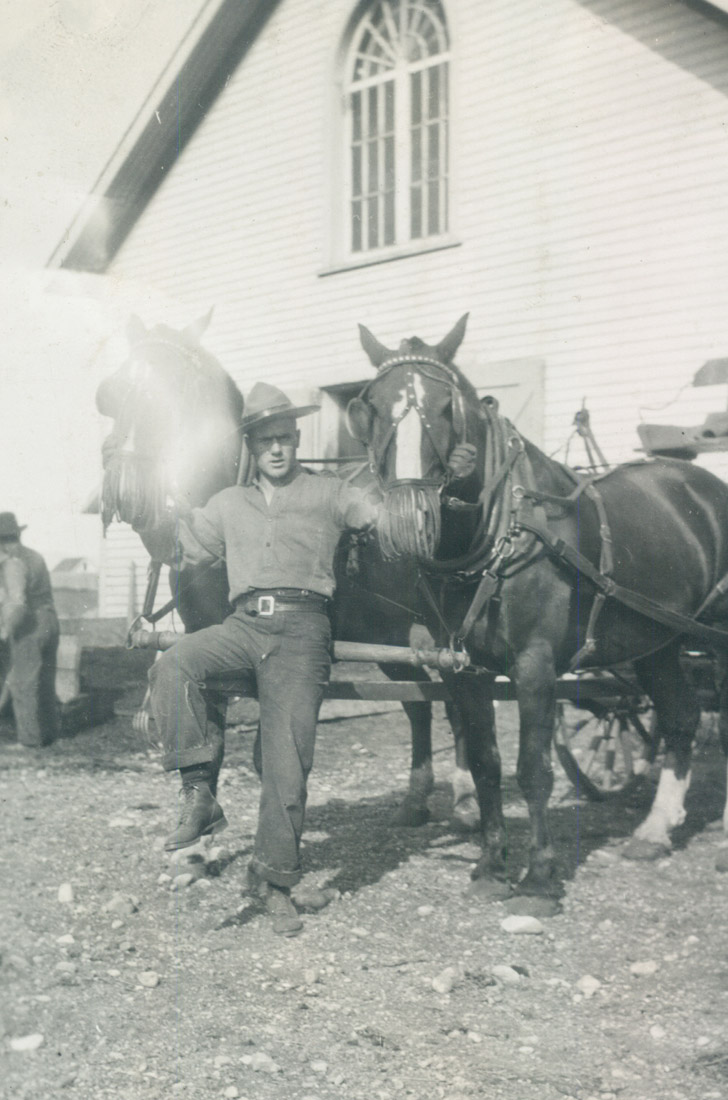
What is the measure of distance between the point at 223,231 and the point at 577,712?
6.66 meters

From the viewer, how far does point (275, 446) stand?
467 centimetres

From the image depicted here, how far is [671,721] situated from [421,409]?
2718mm

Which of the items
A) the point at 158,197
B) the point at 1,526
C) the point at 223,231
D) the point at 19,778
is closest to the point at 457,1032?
the point at 19,778

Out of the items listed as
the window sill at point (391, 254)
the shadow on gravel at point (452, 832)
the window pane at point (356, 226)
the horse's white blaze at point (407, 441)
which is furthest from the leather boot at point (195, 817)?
the window pane at point (356, 226)

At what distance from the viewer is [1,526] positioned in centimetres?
942

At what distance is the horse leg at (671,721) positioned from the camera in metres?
5.79

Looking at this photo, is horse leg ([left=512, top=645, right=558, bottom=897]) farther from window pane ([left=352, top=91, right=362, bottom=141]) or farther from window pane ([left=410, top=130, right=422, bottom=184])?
window pane ([left=352, top=91, right=362, bottom=141])

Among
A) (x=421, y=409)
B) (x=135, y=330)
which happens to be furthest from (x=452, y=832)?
(x=135, y=330)

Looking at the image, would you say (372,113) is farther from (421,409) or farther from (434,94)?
(421,409)

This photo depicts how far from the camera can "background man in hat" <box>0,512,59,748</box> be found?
9.12 metres

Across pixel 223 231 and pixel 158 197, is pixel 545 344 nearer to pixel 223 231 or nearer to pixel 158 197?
pixel 223 231

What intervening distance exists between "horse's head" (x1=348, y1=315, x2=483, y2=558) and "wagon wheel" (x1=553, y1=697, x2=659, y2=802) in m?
2.69

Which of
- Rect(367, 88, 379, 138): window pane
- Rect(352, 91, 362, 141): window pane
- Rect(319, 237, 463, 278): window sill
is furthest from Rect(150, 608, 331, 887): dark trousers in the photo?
Rect(352, 91, 362, 141): window pane

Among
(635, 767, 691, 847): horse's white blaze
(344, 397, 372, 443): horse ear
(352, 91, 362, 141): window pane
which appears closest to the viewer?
(344, 397, 372, 443): horse ear
